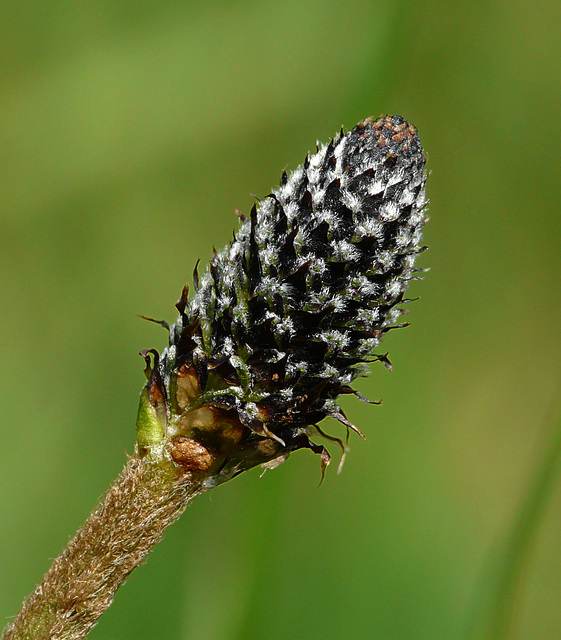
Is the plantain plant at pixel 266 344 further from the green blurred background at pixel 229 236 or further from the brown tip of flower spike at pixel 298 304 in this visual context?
the green blurred background at pixel 229 236

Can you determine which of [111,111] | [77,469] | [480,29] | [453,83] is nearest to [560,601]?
[77,469]

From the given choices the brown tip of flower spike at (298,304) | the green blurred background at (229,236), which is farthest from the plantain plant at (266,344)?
the green blurred background at (229,236)

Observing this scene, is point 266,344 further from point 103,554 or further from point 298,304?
point 103,554

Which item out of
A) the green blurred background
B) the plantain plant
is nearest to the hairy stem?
the plantain plant

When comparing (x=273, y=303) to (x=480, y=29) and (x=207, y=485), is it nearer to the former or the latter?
(x=207, y=485)

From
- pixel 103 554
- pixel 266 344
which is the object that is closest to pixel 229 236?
pixel 266 344

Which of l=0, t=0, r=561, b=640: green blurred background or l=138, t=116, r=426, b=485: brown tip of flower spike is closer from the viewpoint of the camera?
l=138, t=116, r=426, b=485: brown tip of flower spike

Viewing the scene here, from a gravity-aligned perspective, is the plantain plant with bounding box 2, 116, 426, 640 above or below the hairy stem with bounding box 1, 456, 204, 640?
A: above

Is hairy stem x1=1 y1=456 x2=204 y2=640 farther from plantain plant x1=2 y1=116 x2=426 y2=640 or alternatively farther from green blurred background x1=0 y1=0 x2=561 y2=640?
green blurred background x1=0 y1=0 x2=561 y2=640
